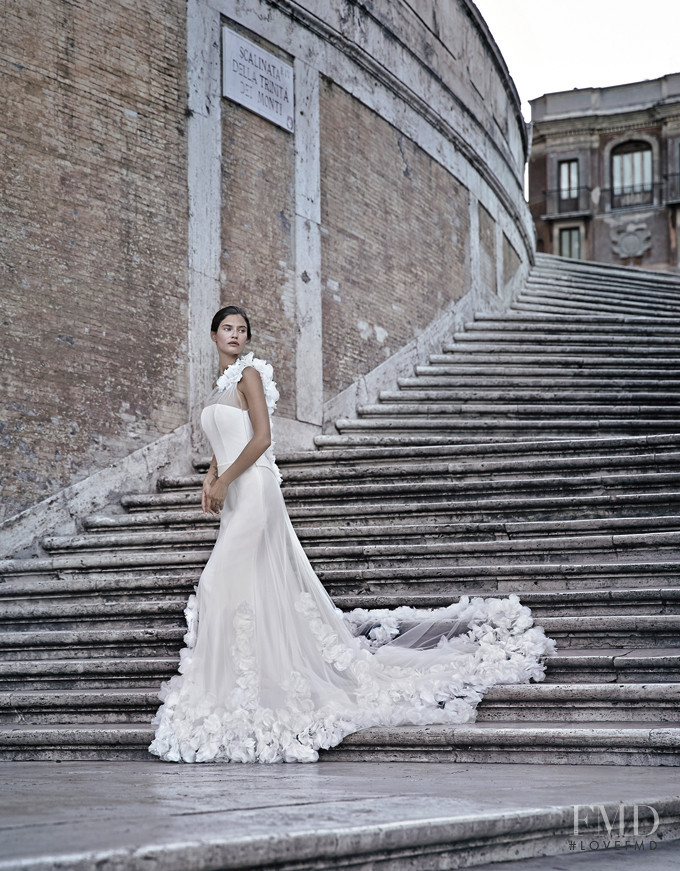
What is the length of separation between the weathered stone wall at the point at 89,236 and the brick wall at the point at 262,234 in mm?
691

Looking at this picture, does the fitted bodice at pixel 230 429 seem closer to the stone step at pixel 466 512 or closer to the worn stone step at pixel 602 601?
the worn stone step at pixel 602 601

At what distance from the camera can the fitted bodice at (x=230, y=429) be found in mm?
5092

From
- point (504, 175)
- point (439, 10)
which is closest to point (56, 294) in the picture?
point (439, 10)

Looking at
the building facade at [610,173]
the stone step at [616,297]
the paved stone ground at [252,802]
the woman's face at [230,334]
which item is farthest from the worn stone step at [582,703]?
the building facade at [610,173]

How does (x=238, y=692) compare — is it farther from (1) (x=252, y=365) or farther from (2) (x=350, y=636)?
(1) (x=252, y=365)

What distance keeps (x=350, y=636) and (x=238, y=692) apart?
722 mm

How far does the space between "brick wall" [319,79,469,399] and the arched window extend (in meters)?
24.2

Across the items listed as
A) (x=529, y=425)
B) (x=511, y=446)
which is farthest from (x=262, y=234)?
(x=511, y=446)

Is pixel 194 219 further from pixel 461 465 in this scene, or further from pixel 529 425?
pixel 461 465

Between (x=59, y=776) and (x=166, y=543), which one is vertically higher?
(x=166, y=543)

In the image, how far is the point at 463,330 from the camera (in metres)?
14.3

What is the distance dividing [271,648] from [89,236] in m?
5.05

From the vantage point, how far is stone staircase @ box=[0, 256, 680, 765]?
4.53 m

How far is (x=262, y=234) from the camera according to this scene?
1052 centimetres
